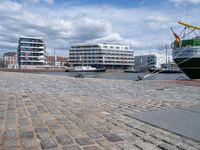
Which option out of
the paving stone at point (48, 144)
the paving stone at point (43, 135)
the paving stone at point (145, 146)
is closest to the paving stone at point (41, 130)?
the paving stone at point (43, 135)

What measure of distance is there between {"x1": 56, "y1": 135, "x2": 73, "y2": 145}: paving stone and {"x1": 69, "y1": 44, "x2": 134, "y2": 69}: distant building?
11823 centimetres

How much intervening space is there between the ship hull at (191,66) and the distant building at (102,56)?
9608 centimetres

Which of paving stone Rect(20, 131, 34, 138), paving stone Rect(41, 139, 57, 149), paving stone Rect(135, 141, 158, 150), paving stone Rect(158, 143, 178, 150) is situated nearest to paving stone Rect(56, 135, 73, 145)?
paving stone Rect(41, 139, 57, 149)

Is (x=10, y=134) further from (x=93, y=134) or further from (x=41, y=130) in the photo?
(x=93, y=134)

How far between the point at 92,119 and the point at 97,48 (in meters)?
119

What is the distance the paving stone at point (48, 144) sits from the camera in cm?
300

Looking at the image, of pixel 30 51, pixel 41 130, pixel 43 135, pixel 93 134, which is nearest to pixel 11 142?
pixel 43 135

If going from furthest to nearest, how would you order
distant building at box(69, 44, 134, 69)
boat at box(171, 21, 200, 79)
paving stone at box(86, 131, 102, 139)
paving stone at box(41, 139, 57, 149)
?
distant building at box(69, 44, 134, 69) → boat at box(171, 21, 200, 79) → paving stone at box(86, 131, 102, 139) → paving stone at box(41, 139, 57, 149)

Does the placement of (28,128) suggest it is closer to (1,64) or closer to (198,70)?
(198,70)

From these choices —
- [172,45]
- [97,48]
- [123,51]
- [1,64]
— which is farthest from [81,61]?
[172,45]

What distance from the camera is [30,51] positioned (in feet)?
355

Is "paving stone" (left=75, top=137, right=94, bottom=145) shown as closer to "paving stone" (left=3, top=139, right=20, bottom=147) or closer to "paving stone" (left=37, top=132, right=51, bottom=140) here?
"paving stone" (left=37, top=132, right=51, bottom=140)

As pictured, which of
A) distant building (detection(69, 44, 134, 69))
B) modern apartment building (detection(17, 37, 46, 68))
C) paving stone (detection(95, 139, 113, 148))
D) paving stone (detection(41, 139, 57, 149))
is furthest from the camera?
distant building (detection(69, 44, 134, 69))

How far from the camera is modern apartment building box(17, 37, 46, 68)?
350 ft
